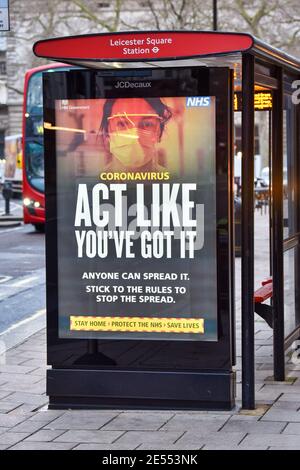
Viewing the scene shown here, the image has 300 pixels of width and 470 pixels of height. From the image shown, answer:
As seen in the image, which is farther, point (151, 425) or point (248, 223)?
point (248, 223)

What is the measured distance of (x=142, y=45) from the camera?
604 cm

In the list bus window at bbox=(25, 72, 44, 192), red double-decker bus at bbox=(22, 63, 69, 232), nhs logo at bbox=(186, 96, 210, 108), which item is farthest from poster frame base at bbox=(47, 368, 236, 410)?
red double-decker bus at bbox=(22, 63, 69, 232)

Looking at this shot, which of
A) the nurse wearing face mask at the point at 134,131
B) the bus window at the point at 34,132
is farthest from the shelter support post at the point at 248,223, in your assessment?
the bus window at the point at 34,132

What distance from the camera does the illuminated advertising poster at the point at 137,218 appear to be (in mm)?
6273

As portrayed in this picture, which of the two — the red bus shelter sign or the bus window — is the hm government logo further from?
the bus window

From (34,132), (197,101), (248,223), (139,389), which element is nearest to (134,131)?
(197,101)

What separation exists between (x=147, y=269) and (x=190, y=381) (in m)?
0.76

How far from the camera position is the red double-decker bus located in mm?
23531

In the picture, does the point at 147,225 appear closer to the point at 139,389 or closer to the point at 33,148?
the point at 139,389

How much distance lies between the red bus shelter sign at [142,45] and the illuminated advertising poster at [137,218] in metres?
0.32

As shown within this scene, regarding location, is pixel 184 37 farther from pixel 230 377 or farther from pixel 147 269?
pixel 230 377

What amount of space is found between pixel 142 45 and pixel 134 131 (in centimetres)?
58

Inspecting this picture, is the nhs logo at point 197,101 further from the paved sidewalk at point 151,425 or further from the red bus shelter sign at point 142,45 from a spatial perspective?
the paved sidewalk at point 151,425

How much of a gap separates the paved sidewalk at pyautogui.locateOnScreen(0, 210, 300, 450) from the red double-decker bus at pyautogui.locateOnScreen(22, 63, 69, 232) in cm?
1678
